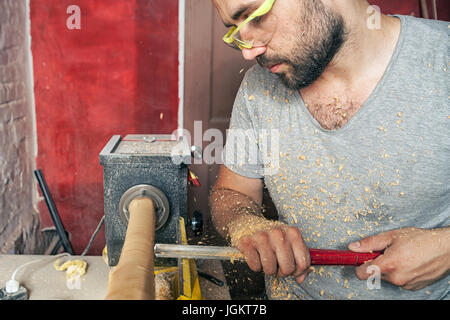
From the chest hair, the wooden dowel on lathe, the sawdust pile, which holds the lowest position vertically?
the sawdust pile

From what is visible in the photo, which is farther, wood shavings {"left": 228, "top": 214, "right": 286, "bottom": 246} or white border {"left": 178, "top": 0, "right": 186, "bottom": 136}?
white border {"left": 178, "top": 0, "right": 186, "bottom": 136}

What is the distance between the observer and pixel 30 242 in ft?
7.21

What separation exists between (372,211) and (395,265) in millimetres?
219

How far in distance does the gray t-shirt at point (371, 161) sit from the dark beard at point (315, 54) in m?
0.13

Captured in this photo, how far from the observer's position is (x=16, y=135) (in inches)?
81.8

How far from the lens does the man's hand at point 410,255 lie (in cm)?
105

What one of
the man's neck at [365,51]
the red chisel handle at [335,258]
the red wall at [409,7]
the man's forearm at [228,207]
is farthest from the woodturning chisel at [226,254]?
the red wall at [409,7]

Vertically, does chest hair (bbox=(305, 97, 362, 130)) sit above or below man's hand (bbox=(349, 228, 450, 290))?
Result: above

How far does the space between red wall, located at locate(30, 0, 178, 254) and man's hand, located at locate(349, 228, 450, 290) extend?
1.60 m

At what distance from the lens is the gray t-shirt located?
1.16 m

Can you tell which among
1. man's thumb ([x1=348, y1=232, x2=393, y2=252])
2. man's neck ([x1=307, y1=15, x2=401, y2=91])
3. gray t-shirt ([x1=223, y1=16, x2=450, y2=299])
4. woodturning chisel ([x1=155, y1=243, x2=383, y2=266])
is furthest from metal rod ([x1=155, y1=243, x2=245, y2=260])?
man's neck ([x1=307, y1=15, x2=401, y2=91])

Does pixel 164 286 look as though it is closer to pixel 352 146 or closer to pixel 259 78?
pixel 352 146

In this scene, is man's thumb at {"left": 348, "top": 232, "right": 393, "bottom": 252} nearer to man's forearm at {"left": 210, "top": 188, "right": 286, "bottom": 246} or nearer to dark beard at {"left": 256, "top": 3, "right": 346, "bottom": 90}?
man's forearm at {"left": 210, "top": 188, "right": 286, "bottom": 246}
